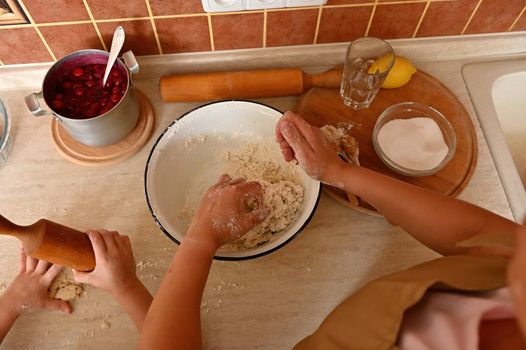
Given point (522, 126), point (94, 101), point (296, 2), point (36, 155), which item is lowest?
point (522, 126)

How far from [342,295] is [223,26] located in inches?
22.6

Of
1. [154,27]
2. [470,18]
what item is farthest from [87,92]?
[470,18]

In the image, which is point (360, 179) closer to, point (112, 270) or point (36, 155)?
point (112, 270)

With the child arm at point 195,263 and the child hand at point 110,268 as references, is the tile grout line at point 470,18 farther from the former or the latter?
Result: the child hand at point 110,268

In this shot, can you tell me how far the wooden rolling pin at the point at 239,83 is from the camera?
908mm

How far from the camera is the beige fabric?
0.53 meters

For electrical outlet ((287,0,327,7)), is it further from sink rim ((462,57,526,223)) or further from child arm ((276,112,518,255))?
sink rim ((462,57,526,223))

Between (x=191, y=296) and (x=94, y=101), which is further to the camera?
(x=94, y=101)

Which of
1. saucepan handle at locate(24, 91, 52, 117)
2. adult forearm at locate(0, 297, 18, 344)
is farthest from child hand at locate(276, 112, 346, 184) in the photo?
adult forearm at locate(0, 297, 18, 344)

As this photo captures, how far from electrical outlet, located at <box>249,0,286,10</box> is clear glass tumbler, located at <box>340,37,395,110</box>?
0.17m

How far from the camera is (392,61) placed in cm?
85

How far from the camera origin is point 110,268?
0.71m

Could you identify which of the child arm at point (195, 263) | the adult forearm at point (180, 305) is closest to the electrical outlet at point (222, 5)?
the child arm at point (195, 263)

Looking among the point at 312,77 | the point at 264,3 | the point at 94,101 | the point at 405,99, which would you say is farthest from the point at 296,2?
the point at 94,101
